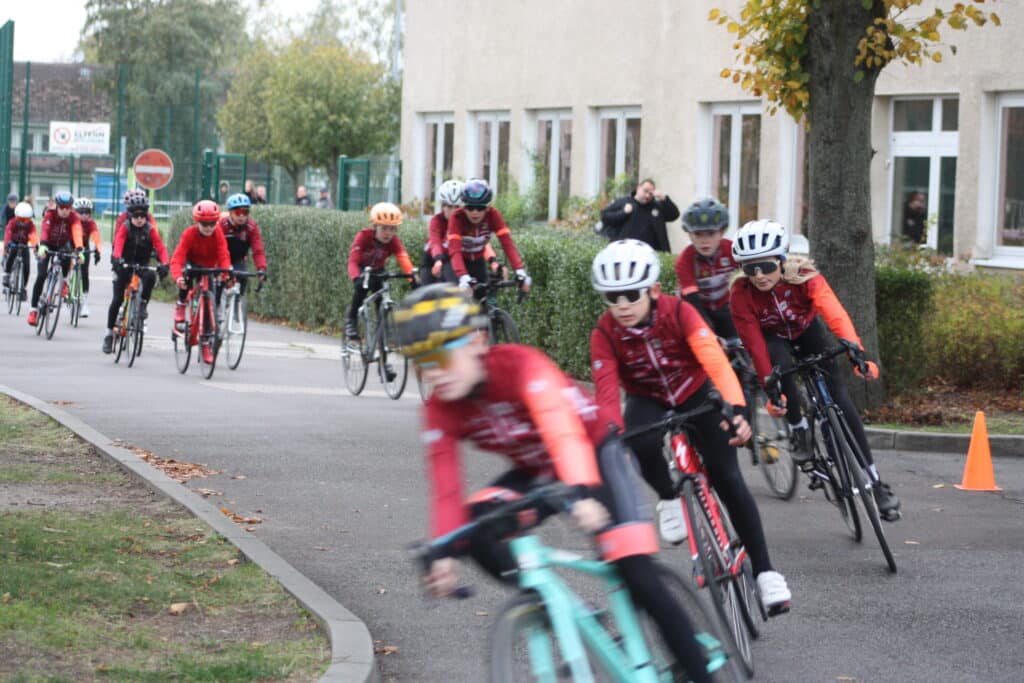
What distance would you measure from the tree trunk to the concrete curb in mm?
6261

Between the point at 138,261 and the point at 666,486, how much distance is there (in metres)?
13.9

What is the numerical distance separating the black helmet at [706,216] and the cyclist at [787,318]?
124 centimetres

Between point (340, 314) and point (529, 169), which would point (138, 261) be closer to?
point (340, 314)

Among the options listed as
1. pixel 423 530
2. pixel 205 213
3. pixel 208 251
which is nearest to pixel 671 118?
pixel 208 251

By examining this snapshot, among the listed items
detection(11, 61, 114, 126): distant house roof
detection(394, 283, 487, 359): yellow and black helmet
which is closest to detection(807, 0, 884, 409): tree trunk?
detection(394, 283, 487, 359): yellow and black helmet

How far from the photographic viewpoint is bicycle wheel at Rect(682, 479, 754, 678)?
7.00 meters

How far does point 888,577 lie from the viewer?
912cm

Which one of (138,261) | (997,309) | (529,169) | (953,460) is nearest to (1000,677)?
(953,460)

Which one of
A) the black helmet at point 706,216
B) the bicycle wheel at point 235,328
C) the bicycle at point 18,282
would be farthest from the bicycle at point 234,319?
the bicycle at point 18,282

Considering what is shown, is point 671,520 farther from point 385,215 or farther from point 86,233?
point 86,233

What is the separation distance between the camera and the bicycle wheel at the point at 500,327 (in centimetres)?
1619

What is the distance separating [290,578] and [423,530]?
82.6 inches

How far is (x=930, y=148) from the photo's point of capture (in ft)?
78.8

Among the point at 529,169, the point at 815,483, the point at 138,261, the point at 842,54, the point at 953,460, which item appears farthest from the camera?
the point at 529,169
